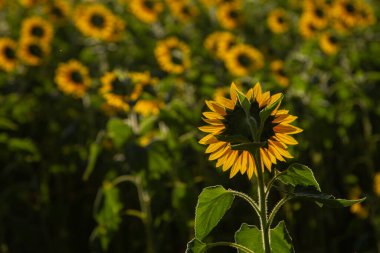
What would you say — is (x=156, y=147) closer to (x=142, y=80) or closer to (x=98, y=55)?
(x=142, y=80)

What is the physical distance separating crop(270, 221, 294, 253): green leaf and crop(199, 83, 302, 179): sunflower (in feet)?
0.60

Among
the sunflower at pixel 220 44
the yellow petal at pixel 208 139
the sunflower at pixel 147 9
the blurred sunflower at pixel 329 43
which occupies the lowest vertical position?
the yellow petal at pixel 208 139

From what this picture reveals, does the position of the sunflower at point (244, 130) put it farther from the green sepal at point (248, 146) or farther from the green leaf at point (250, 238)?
the green leaf at point (250, 238)

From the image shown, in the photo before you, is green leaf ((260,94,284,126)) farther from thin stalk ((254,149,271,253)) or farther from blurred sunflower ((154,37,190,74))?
blurred sunflower ((154,37,190,74))

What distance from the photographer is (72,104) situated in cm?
487

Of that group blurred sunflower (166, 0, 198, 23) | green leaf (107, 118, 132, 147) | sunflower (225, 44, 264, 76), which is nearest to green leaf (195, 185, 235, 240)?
green leaf (107, 118, 132, 147)

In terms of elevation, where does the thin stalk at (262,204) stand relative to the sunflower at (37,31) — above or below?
below

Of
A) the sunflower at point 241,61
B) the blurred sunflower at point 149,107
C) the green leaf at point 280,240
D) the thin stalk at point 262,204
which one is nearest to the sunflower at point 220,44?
the sunflower at point 241,61

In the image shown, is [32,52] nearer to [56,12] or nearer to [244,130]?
[56,12]

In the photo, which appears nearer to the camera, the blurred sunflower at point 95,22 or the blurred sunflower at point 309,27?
the blurred sunflower at point 95,22

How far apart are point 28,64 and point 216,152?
4.57 metres

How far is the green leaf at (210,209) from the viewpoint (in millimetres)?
1349

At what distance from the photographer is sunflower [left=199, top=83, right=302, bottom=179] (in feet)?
4.28

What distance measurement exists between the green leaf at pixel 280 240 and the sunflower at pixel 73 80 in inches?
135
